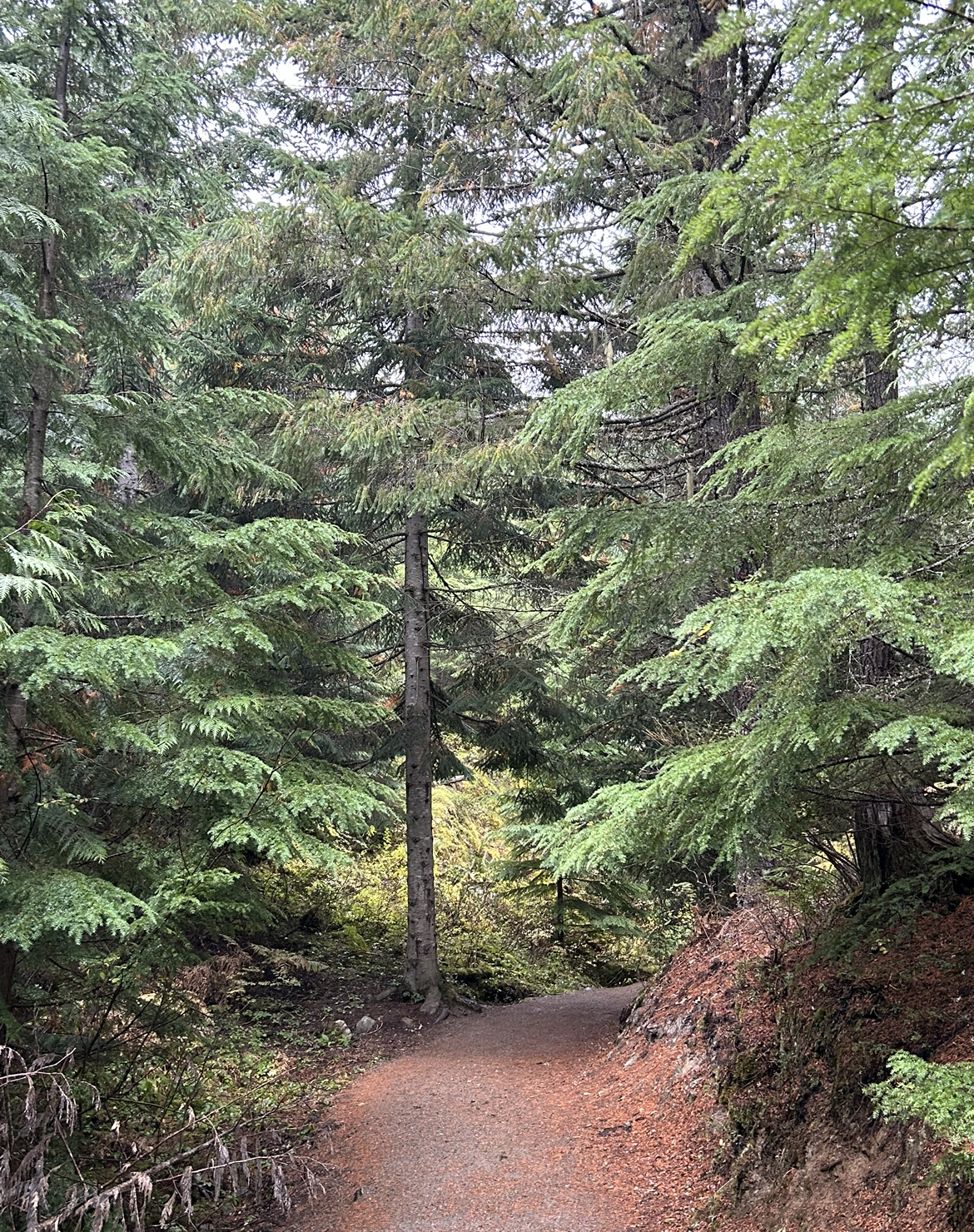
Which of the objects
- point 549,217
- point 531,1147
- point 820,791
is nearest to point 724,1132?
point 531,1147

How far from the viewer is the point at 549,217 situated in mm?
6988

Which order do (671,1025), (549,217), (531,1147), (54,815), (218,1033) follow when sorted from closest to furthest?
(54,815)
(531,1147)
(549,217)
(671,1025)
(218,1033)

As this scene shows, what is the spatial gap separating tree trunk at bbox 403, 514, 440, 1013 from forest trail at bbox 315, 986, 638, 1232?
3.56 ft

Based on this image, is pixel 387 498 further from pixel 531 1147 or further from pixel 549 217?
pixel 531 1147

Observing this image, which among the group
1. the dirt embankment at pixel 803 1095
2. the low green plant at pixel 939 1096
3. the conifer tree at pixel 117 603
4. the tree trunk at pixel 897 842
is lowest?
the dirt embankment at pixel 803 1095

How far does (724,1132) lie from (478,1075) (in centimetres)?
349

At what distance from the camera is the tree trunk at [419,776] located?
35.4 ft

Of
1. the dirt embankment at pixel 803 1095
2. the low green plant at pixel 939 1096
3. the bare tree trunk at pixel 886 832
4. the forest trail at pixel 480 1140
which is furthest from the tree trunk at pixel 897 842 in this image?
the forest trail at pixel 480 1140

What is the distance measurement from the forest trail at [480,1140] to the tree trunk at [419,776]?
108 cm

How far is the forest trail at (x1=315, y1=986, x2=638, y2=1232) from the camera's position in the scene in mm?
5344

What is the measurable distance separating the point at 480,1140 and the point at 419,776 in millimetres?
4971

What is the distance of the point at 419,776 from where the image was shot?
10.9 meters

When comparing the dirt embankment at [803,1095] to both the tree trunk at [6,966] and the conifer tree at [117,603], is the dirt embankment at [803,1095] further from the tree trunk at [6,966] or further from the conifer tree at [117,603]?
the tree trunk at [6,966]

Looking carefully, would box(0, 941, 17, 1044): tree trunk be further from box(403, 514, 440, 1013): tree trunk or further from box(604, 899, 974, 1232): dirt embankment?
box(403, 514, 440, 1013): tree trunk
